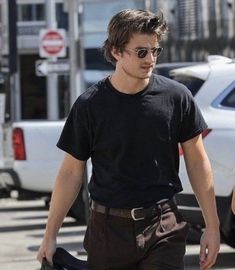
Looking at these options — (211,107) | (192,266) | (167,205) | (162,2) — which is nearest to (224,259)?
(192,266)

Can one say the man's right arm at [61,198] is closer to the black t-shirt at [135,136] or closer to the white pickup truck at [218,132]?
the black t-shirt at [135,136]

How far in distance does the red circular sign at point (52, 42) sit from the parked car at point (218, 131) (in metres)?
10.7

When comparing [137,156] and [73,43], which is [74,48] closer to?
[73,43]

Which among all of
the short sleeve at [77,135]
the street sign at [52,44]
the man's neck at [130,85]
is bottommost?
the street sign at [52,44]

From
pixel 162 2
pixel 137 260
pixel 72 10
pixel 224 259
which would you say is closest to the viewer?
pixel 137 260

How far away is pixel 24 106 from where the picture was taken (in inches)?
1284

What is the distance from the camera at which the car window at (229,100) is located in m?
7.78

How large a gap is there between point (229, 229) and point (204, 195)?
3478mm

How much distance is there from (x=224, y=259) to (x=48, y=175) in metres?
3.40

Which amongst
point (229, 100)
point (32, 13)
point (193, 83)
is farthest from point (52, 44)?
point (32, 13)

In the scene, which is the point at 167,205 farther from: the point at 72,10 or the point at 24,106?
the point at 24,106

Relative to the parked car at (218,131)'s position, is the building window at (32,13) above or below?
below

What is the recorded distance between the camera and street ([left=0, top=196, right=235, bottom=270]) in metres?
8.72

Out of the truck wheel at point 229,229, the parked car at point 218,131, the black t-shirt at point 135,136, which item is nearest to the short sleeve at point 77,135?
the black t-shirt at point 135,136
